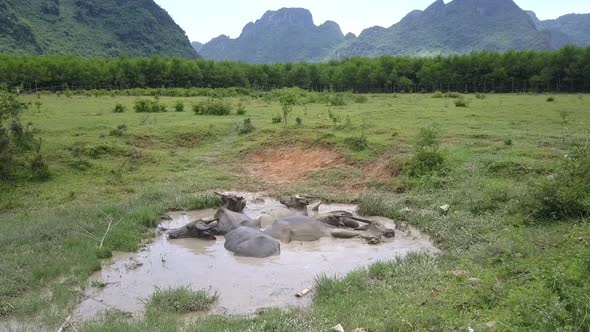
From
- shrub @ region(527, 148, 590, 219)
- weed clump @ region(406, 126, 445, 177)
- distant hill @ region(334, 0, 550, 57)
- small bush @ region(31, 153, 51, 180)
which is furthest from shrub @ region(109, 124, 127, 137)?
distant hill @ region(334, 0, 550, 57)

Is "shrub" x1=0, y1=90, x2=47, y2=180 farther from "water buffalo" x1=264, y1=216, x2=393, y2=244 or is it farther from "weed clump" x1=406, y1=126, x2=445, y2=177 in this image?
"weed clump" x1=406, y1=126, x2=445, y2=177

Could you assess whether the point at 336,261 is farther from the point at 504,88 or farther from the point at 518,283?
the point at 504,88

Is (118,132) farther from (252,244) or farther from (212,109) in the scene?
(252,244)

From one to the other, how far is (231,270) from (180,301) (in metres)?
1.66

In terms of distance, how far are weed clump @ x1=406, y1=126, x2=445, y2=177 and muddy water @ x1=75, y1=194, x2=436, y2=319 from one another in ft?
12.3

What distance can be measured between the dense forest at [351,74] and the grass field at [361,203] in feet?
92.8

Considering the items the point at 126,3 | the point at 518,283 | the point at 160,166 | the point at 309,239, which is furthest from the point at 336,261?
the point at 126,3

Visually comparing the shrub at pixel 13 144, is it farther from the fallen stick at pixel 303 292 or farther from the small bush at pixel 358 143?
the fallen stick at pixel 303 292

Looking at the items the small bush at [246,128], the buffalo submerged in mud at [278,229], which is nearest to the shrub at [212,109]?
the small bush at [246,128]

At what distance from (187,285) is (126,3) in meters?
144

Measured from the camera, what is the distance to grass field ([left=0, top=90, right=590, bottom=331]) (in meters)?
5.75

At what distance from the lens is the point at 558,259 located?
643 centimetres

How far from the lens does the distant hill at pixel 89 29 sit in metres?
87.1

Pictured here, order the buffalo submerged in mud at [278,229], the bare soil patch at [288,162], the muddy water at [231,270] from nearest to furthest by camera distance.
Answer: the muddy water at [231,270] → the buffalo submerged in mud at [278,229] → the bare soil patch at [288,162]
